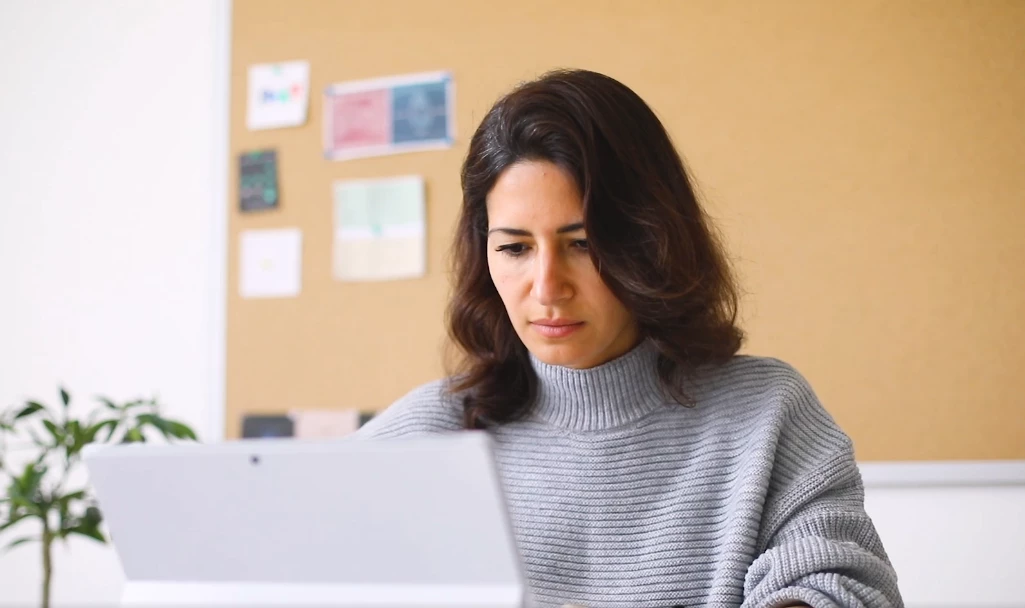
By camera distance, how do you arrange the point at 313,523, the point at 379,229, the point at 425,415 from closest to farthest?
the point at 313,523
the point at 425,415
the point at 379,229

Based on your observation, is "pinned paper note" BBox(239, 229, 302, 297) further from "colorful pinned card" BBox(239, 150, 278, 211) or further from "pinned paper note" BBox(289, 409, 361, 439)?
"pinned paper note" BBox(289, 409, 361, 439)

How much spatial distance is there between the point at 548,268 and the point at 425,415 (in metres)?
0.33

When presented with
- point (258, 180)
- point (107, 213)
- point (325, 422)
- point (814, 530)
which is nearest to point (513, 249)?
point (814, 530)

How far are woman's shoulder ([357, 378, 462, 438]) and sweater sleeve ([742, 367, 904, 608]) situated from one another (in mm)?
423

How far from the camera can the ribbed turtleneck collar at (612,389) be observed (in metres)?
1.22

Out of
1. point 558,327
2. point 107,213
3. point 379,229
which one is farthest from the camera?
point 107,213

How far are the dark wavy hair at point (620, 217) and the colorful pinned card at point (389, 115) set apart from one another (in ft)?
2.33

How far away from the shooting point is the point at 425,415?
4.35 feet

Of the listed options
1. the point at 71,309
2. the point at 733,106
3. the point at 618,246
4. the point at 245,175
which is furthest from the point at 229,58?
the point at 618,246

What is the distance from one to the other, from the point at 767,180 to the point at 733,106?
0.14 metres

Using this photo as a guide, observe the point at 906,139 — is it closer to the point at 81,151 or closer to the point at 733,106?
the point at 733,106

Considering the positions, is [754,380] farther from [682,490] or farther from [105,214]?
[105,214]

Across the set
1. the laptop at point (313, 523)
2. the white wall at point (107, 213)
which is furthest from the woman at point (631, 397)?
the white wall at point (107, 213)

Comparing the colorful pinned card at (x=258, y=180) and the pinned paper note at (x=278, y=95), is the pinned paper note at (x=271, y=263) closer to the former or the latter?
the colorful pinned card at (x=258, y=180)
